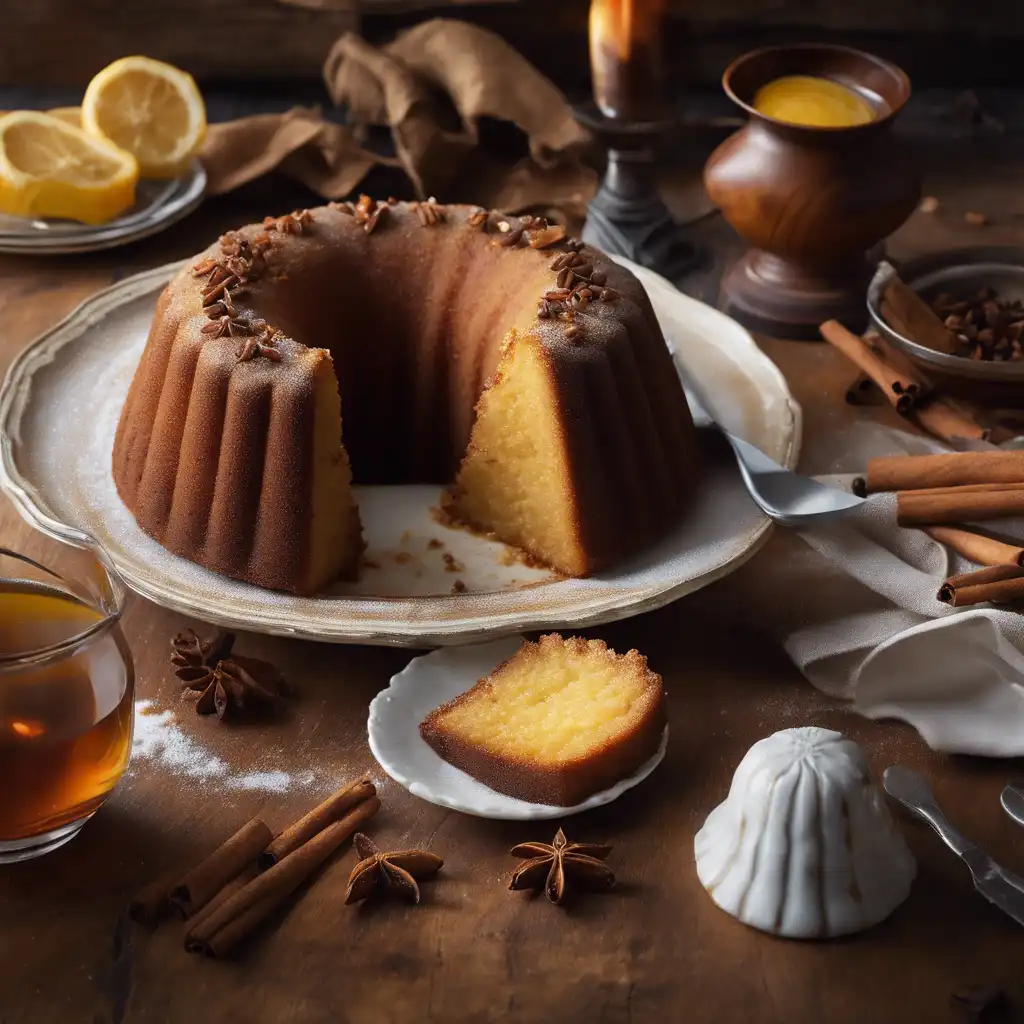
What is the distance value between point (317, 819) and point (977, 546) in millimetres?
894

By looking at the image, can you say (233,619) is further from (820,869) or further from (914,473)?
(914,473)

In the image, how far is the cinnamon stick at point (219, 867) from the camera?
1.38 m

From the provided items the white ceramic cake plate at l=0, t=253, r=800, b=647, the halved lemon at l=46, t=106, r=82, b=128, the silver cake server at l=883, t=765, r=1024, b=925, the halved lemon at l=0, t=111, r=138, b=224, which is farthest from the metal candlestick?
the silver cake server at l=883, t=765, r=1024, b=925

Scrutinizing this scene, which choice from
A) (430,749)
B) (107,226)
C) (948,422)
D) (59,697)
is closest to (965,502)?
(948,422)

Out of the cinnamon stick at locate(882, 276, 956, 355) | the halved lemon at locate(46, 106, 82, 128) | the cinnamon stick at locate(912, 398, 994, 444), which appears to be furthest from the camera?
the halved lemon at locate(46, 106, 82, 128)

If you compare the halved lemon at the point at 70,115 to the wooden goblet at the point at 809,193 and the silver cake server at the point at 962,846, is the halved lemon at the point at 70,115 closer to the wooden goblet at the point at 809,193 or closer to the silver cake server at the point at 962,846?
the wooden goblet at the point at 809,193

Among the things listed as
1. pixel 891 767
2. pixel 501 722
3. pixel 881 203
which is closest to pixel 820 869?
pixel 891 767

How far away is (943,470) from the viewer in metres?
1.93

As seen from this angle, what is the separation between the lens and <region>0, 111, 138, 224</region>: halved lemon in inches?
101

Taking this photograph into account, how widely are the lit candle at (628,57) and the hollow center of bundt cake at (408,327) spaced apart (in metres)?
0.61

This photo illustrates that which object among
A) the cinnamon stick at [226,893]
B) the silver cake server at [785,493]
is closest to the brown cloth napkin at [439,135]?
the silver cake server at [785,493]

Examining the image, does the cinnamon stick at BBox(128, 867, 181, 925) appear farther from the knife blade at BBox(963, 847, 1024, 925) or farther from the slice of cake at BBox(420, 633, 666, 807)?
the knife blade at BBox(963, 847, 1024, 925)

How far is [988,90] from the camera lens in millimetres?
3234

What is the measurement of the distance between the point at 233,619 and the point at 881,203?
1.27 m
